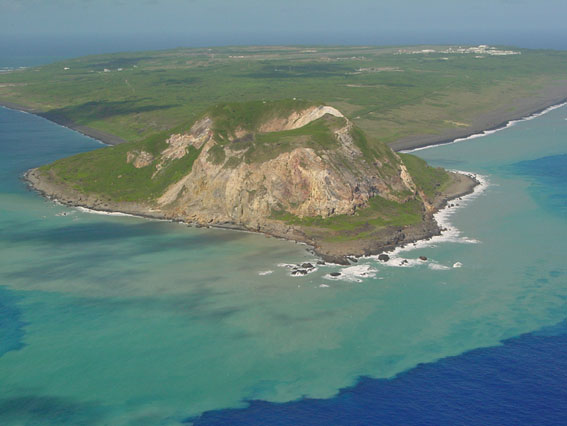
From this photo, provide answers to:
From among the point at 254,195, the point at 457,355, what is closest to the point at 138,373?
the point at 457,355

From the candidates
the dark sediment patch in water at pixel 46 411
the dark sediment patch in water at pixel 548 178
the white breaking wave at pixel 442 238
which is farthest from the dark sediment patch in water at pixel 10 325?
the dark sediment patch in water at pixel 548 178

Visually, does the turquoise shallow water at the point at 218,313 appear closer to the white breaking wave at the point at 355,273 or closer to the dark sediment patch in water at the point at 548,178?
the white breaking wave at the point at 355,273

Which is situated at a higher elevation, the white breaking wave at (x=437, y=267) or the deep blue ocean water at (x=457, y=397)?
the white breaking wave at (x=437, y=267)

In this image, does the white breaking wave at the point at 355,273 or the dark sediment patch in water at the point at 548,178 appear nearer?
the white breaking wave at the point at 355,273

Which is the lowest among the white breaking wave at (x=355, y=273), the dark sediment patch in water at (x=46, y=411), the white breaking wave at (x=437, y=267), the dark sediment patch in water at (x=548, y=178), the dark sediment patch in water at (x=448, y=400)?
the dark sediment patch in water at (x=46, y=411)

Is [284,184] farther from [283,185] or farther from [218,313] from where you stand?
[218,313]

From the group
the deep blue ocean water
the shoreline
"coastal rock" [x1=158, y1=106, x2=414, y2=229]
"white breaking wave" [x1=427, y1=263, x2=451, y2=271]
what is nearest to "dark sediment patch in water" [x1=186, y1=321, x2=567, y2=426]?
the deep blue ocean water
